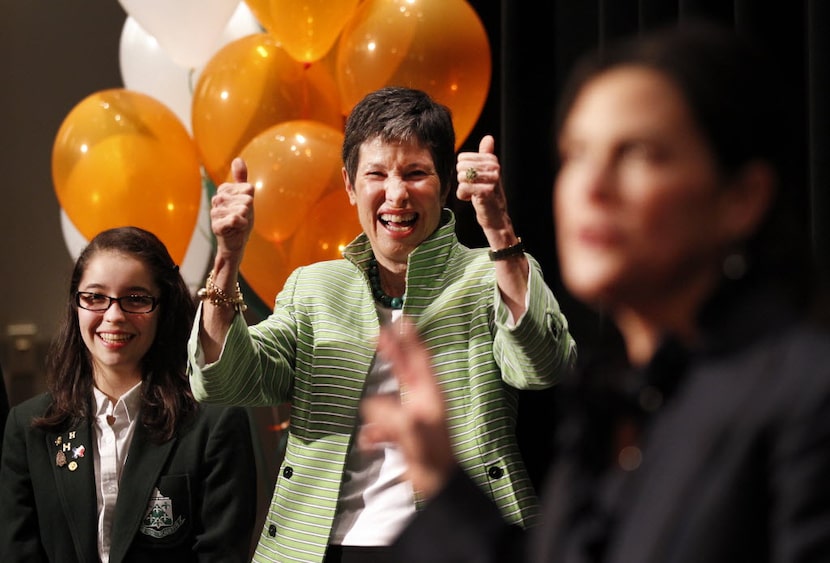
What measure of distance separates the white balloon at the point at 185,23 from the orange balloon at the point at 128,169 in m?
0.18

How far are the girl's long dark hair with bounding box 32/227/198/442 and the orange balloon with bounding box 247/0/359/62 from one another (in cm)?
61

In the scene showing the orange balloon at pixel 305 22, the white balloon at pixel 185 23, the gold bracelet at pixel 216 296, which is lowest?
the gold bracelet at pixel 216 296

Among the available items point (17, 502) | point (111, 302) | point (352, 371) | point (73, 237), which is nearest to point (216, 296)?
point (352, 371)

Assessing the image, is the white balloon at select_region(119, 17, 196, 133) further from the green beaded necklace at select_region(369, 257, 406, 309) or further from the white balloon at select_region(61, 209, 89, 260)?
the green beaded necklace at select_region(369, 257, 406, 309)

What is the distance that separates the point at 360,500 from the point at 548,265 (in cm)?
92

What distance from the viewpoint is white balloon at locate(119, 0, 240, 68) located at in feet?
9.05

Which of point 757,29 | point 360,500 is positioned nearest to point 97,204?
point 360,500

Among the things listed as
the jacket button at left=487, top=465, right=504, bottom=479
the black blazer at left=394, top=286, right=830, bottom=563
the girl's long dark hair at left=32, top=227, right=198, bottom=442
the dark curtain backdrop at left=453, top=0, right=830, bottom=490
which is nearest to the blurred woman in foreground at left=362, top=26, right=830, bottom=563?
the black blazer at left=394, top=286, right=830, bottom=563

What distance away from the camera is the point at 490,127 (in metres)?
2.74

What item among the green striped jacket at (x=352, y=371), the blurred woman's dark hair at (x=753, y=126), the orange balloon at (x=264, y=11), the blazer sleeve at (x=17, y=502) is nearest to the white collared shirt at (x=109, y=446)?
the blazer sleeve at (x=17, y=502)

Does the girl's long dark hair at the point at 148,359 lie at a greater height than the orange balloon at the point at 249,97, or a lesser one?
lesser

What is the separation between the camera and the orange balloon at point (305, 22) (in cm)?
248

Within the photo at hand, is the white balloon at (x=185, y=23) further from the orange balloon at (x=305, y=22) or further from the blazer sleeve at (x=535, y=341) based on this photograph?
the blazer sleeve at (x=535, y=341)

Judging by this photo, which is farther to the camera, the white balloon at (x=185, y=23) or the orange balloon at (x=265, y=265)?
the white balloon at (x=185, y=23)
